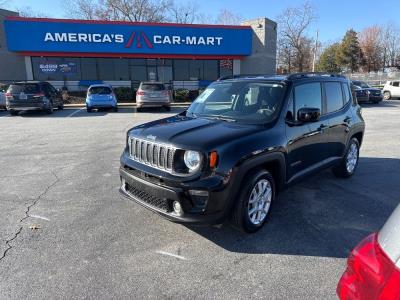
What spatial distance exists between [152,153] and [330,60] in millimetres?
71906

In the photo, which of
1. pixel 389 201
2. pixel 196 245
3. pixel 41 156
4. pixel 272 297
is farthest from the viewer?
pixel 41 156

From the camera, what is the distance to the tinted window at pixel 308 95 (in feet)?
14.2

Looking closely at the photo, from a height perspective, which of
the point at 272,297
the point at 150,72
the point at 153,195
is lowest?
the point at 272,297

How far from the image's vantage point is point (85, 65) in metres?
26.3

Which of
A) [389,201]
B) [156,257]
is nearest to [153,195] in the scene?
[156,257]

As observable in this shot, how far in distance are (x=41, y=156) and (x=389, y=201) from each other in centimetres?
706

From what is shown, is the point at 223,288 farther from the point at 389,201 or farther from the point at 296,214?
the point at 389,201

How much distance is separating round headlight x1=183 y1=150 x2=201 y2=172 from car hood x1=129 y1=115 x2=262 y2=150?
0.22ft

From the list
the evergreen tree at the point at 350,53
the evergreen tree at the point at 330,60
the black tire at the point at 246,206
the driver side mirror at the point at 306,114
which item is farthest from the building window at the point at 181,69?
the evergreen tree at the point at 350,53

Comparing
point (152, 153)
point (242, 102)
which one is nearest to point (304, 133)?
point (242, 102)

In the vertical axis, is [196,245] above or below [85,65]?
below

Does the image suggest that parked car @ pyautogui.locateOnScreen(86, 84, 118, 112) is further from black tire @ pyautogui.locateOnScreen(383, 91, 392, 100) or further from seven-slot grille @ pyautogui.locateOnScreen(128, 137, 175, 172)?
black tire @ pyautogui.locateOnScreen(383, 91, 392, 100)

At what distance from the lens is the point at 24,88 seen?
15406 millimetres

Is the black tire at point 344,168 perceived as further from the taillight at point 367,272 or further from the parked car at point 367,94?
the parked car at point 367,94
